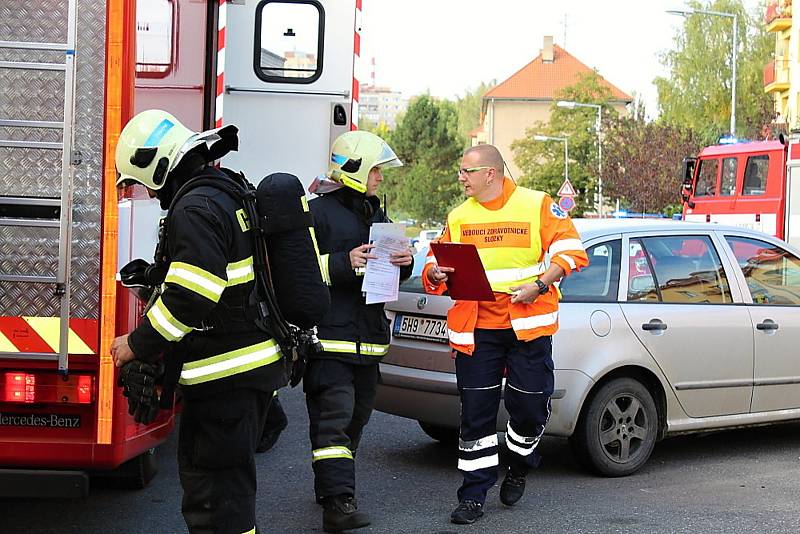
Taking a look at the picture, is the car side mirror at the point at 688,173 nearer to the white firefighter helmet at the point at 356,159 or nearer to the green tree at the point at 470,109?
the white firefighter helmet at the point at 356,159

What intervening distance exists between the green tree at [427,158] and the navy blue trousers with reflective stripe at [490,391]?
3115 inches

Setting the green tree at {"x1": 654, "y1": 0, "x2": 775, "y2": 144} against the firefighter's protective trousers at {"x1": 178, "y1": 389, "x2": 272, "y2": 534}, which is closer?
the firefighter's protective trousers at {"x1": 178, "y1": 389, "x2": 272, "y2": 534}

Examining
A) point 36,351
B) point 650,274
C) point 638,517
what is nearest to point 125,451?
point 36,351


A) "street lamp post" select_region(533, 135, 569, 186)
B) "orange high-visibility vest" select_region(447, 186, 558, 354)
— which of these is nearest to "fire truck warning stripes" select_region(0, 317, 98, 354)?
"orange high-visibility vest" select_region(447, 186, 558, 354)

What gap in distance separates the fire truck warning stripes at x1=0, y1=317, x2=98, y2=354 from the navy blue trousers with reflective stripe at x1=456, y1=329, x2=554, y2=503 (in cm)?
219

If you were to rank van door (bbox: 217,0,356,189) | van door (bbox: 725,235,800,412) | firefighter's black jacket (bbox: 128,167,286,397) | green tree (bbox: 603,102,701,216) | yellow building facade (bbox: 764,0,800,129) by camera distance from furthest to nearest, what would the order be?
yellow building facade (bbox: 764,0,800,129) → green tree (bbox: 603,102,701,216) → van door (bbox: 217,0,356,189) → van door (bbox: 725,235,800,412) → firefighter's black jacket (bbox: 128,167,286,397)

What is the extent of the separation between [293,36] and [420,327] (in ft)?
8.23

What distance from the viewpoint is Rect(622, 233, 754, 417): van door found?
7352 mm

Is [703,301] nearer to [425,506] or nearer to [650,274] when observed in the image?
[650,274]

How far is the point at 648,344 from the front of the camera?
7.26 m

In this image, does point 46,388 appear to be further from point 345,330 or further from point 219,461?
point 345,330

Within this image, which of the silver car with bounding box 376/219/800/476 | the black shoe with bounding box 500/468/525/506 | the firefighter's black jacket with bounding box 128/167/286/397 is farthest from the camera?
the silver car with bounding box 376/219/800/476

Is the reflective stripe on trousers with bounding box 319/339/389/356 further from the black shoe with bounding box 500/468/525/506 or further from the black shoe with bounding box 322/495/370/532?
the black shoe with bounding box 500/468/525/506

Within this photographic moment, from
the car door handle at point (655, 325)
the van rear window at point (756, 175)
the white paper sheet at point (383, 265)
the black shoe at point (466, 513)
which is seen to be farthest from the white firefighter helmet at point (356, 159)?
the van rear window at point (756, 175)
